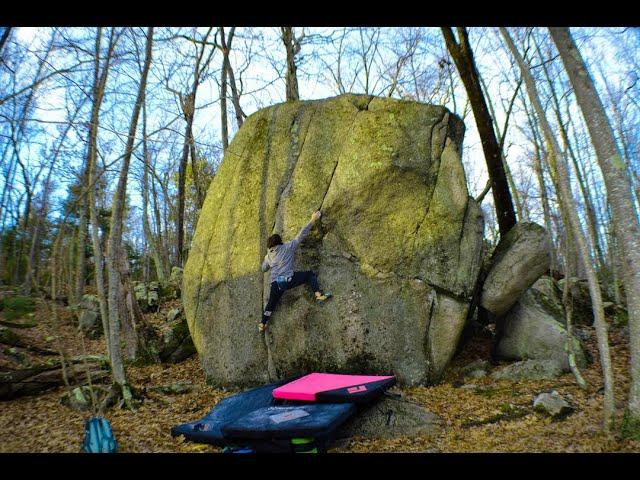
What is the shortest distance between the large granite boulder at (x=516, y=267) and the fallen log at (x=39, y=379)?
8.24 meters

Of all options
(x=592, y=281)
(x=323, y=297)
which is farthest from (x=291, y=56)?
(x=592, y=281)

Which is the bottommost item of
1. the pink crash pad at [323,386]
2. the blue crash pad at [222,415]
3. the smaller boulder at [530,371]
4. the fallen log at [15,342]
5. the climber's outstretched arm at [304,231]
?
the smaller boulder at [530,371]

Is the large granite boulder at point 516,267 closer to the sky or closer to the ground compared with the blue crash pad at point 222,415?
closer to the sky

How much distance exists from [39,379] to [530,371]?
383 inches

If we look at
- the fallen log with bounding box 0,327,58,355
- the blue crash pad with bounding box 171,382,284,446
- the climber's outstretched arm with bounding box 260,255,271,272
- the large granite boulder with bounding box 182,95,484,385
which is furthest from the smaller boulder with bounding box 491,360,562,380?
the fallen log with bounding box 0,327,58,355

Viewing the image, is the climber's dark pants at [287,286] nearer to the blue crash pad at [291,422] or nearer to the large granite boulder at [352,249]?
the large granite boulder at [352,249]

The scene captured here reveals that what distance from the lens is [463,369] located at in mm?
8297

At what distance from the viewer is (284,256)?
796 cm

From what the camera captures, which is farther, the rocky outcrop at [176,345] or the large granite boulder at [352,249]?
the rocky outcrop at [176,345]

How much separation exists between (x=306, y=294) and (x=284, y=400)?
2390mm

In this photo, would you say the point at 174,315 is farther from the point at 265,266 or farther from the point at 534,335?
the point at 534,335

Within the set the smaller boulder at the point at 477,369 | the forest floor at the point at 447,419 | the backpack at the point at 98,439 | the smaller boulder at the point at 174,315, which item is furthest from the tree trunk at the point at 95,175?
the smaller boulder at the point at 477,369

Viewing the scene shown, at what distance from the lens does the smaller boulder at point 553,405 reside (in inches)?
235
